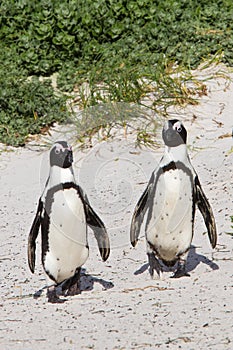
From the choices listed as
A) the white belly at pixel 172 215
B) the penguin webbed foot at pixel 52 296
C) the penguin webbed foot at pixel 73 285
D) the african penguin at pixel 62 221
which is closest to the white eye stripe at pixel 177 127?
the white belly at pixel 172 215

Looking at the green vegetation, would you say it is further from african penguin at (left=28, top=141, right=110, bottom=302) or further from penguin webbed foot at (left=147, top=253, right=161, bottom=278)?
african penguin at (left=28, top=141, right=110, bottom=302)

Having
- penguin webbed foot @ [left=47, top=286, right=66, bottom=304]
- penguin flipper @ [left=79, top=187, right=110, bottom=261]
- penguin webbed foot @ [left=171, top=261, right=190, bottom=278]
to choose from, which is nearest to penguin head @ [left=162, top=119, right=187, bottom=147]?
penguin flipper @ [left=79, top=187, right=110, bottom=261]

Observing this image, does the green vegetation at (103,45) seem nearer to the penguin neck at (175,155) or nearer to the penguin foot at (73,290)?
the penguin neck at (175,155)

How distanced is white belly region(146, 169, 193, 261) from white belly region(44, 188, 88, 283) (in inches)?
18.6

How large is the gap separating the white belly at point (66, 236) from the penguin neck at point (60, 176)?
0.06m

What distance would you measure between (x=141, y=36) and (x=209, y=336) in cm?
559

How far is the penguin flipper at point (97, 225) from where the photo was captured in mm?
5297

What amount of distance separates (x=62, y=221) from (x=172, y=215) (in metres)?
0.69

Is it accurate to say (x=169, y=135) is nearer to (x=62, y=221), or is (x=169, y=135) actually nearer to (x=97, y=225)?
(x=97, y=225)

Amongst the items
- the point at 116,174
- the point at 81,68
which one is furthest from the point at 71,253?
the point at 81,68

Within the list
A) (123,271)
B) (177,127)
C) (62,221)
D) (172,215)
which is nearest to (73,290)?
(62,221)

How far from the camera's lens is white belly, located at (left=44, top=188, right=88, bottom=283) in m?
5.18

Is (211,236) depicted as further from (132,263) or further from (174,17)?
(174,17)

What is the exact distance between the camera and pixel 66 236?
522cm
